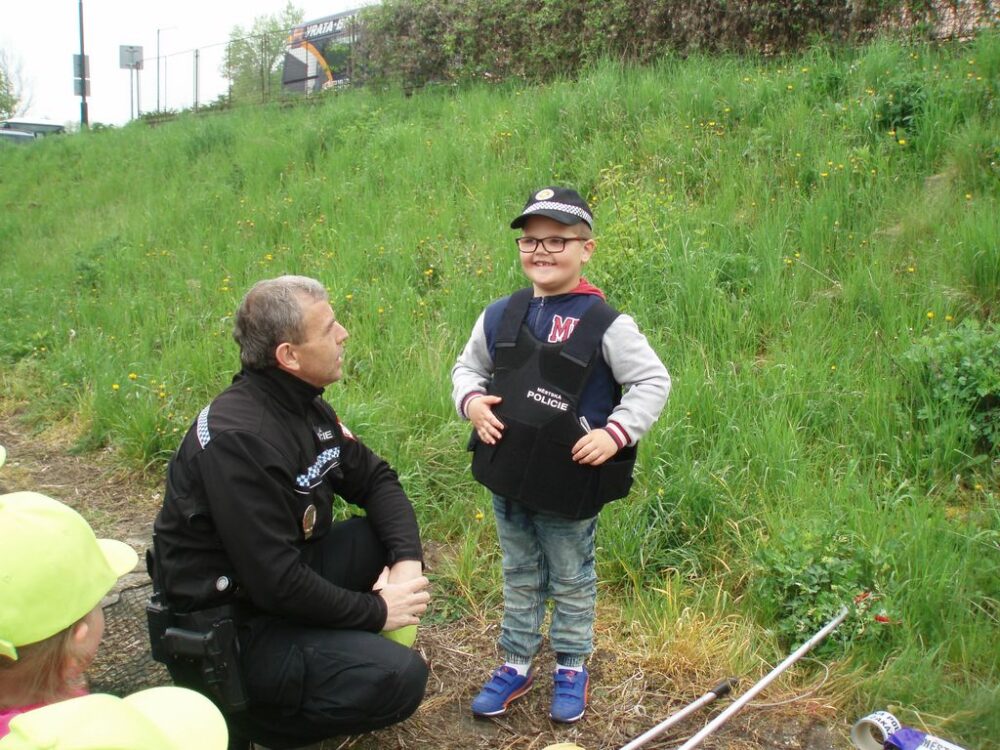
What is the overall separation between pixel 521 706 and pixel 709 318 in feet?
8.16

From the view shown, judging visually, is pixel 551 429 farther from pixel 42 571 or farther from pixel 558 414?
pixel 42 571

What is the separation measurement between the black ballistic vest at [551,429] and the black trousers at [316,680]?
0.60 m

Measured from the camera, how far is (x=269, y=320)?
2607mm

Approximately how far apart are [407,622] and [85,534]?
115 centimetres

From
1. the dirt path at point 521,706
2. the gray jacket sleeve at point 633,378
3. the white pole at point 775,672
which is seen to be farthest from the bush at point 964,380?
the gray jacket sleeve at point 633,378

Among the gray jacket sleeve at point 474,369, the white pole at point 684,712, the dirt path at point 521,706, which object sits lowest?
the dirt path at point 521,706

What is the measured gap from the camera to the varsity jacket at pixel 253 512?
2.37m

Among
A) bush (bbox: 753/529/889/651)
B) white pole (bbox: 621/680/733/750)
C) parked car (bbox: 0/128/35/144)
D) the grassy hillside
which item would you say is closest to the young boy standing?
white pole (bbox: 621/680/733/750)

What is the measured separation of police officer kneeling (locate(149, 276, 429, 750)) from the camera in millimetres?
2381

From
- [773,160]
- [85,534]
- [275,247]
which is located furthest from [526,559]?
[275,247]

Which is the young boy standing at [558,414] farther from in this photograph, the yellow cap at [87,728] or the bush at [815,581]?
the yellow cap at [87,728]

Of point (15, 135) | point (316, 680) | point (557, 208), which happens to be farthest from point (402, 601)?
point (15, 135)

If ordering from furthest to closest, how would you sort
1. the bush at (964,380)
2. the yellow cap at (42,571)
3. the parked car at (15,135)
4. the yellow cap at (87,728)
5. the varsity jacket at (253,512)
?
the parked car at (15,135) → the bush at (964,380) → the varsity jacket at (253,512) → the yellow cap at (42,571) → the yellow cap at (87,728)

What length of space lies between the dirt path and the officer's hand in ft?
1.61
